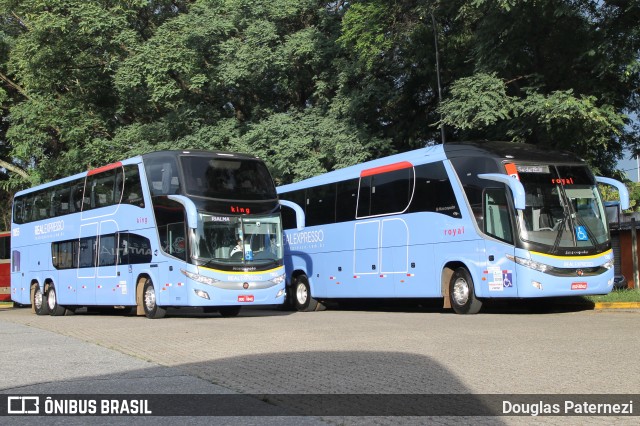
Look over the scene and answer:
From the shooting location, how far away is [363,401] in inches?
297

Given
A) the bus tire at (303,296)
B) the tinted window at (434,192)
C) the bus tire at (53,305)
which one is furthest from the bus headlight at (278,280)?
the bus tire at (53,305)

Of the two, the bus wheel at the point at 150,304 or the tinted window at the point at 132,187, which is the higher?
the tinted window at the point at 132,187

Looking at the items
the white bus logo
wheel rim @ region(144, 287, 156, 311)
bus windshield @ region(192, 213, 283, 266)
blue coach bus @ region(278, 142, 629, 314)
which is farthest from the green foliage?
the white bus logo

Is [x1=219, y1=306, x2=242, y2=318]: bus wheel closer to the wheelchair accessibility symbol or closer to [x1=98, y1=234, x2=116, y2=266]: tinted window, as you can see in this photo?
[x1=98, y1=234, x2=116, y2=266]: tinted window

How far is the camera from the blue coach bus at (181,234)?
2014 centimetres

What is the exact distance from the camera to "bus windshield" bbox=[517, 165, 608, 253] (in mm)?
17859

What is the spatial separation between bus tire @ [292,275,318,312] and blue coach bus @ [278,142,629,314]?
2.29 m

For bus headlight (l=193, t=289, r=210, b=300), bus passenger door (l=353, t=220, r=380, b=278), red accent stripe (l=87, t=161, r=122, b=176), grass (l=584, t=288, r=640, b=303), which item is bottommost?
grass (l=584, t=288, r=640, b=303)

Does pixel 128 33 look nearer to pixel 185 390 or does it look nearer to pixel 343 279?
pixel 343 279

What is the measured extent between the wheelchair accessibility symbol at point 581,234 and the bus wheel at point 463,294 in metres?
2.52

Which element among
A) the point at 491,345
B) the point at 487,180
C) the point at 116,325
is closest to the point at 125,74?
the point at 116,325

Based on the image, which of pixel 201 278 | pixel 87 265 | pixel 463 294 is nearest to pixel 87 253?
pixel 87 265

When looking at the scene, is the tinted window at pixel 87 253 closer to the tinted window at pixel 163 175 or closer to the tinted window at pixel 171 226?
the tinted window at pixel 163 175

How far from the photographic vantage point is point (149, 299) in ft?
72.2
